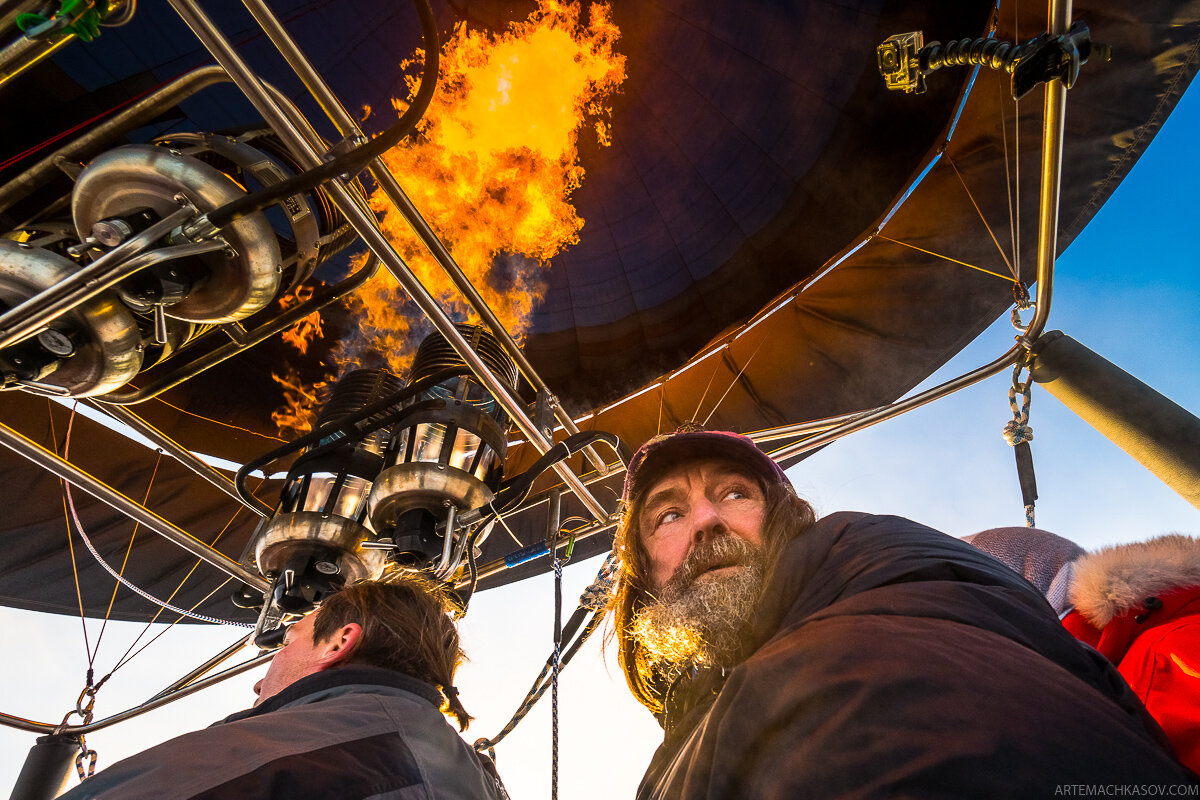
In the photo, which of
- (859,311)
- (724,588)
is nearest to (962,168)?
(859,311)

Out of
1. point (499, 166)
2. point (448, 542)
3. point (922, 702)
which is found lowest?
point (922, 702)

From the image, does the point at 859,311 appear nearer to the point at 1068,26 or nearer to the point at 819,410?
the point at 819,410

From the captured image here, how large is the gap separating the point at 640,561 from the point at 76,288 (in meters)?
1.72

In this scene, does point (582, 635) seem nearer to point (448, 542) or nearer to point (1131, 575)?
point (448, 542)

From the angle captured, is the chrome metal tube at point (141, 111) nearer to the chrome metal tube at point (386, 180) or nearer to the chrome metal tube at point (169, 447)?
the chrome metal tube at point (386, 180)

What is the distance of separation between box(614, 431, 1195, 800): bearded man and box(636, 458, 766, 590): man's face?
0.44m

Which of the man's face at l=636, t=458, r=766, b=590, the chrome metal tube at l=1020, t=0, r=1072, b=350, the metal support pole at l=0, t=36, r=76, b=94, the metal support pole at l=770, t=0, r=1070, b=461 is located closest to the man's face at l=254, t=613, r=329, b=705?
the man's face at l=636, t=458, r=766, b=590

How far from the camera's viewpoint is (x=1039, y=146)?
334cm

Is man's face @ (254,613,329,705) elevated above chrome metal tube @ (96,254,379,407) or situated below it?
below

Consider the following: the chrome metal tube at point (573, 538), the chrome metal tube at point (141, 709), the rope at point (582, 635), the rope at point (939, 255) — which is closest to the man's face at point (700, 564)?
the rope at point (582, 635)

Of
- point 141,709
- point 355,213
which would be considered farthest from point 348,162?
point 141,709

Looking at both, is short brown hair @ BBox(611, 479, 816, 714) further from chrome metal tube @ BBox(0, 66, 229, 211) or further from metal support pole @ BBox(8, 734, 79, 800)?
metal support pole @ BBox(8, 734, 79, 800)

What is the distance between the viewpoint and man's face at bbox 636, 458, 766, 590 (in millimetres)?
1862

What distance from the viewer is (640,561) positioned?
210 cm
